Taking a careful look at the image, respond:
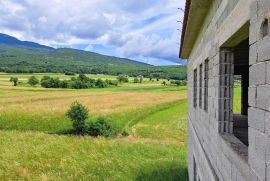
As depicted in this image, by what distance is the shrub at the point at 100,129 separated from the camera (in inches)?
1302

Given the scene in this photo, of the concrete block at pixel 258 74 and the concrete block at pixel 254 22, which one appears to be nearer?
the concrete block at pixel 258 74

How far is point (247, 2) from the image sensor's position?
353 centimetres

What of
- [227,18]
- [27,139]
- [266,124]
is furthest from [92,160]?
[266,124]

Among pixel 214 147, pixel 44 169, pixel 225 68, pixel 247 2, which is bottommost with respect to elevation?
pixel 44 169

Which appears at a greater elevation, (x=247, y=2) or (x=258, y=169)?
(x=247, y=2)

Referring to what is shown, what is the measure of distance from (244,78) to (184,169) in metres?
5.45

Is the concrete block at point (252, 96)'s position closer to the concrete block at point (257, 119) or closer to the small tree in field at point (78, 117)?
the concrete block at point (257, 119)

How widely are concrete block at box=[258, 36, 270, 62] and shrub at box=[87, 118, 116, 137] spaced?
98.6ft

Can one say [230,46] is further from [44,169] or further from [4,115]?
[4,115]

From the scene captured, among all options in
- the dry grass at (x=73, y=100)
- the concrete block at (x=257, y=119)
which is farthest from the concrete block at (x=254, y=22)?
the dry grass at (x=73, y=100)

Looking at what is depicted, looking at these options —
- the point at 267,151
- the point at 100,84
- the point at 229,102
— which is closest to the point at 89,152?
the point at 229,102

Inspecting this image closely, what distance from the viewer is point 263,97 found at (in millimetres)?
2990

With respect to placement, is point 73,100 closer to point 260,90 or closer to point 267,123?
point 260,90

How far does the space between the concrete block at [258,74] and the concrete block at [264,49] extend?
53mm
